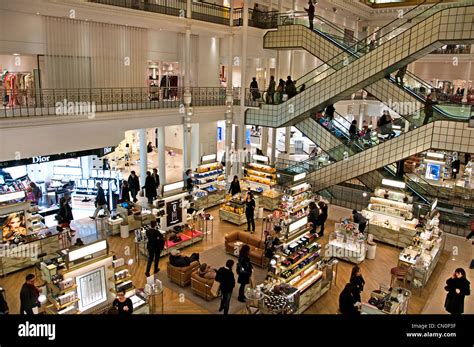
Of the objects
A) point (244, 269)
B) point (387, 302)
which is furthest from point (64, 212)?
point (387, 302)

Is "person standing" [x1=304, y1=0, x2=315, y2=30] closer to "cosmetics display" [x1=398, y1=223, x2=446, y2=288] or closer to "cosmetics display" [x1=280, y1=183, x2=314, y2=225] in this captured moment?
"cosmetics display" [x1=280, y1=183, x2=314, y2=225]

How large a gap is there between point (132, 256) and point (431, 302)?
322 inches

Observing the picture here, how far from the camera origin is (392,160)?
47.7 ft

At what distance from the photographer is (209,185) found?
16734 mm

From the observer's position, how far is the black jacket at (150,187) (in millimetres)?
15156

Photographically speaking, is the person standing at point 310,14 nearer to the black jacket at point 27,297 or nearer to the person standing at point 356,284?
the person standing at point 356,284

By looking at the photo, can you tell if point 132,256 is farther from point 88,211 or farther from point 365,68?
point 365,68

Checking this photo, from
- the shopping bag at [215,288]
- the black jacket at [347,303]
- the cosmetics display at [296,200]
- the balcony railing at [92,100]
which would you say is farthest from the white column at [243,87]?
the black jacket at [347,303]

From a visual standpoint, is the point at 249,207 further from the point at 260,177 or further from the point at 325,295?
the point at 325,295

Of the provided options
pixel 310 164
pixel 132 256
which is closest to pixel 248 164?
pixel 310 164

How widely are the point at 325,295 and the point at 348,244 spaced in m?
2.49

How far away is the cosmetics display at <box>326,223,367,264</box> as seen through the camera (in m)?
11.7

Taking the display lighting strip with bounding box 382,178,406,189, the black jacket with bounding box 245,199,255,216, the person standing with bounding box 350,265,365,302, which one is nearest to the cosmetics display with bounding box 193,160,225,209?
the black jacket with bounding box 245,199,255,216
